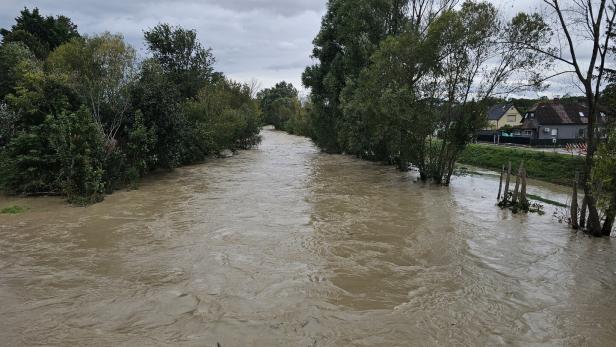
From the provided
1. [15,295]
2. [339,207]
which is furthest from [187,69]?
[15,295]

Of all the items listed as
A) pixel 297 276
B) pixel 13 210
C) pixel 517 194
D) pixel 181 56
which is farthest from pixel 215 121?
pixel 297 276

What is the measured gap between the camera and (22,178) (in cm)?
1504

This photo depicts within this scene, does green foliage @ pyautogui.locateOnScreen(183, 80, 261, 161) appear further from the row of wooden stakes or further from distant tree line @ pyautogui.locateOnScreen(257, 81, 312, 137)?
distant tree line @ pyautogui.locateOnScreen(257, 81, 312, 137)

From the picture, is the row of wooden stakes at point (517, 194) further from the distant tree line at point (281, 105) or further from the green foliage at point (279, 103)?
the green foliage at point (279, 103)

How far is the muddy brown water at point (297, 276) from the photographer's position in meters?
5.76

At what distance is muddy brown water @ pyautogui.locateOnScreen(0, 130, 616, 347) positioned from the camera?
18.9ft

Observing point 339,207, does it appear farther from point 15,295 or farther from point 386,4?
point 386,4

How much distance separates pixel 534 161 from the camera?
27.3 metres

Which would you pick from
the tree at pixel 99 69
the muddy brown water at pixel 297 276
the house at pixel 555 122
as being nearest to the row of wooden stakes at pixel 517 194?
the muddy brown water at pixel 297 276

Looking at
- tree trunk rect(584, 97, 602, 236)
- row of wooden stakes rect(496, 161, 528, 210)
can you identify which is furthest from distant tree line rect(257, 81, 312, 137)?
tree trunk rect(584, 97, 602, 236)

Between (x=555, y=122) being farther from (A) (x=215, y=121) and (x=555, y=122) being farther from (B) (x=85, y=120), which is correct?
(B) (x=85, y=120)

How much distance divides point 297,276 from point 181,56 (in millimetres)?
29999

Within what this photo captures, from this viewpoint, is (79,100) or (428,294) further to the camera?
(79,100)

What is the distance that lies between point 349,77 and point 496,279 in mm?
21423
